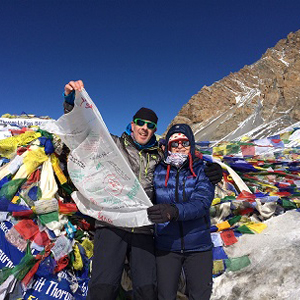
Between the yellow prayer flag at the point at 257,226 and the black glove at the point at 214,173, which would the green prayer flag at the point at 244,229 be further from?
the black glove at the point at 214,173

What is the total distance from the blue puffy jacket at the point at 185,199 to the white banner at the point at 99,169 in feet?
0.83

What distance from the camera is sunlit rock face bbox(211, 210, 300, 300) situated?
102 inches

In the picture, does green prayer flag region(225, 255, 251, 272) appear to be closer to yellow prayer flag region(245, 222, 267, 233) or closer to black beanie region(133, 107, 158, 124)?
yellow prayer flag region(245, 222, 267, 233)

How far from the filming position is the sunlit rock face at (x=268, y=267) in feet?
8.48

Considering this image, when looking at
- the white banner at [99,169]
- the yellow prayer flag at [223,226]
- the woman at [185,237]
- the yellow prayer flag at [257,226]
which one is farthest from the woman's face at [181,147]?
the yellow prayer flag at [257,226]

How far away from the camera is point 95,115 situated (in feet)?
8.70

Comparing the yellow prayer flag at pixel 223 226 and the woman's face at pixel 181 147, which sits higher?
the woman's face at pixel 181 147

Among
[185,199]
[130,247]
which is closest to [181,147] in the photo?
[185,199]

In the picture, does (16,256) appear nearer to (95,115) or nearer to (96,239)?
(96,239)

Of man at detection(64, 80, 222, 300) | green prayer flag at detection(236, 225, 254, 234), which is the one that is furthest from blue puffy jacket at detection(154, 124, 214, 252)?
green prayer flag at detection(236, 225, 254, 234)

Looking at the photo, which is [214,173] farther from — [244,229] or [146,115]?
[244,229]

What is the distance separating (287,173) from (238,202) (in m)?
1.55

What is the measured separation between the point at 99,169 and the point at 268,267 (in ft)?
6.89

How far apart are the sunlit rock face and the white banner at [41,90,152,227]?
139 centimetres
